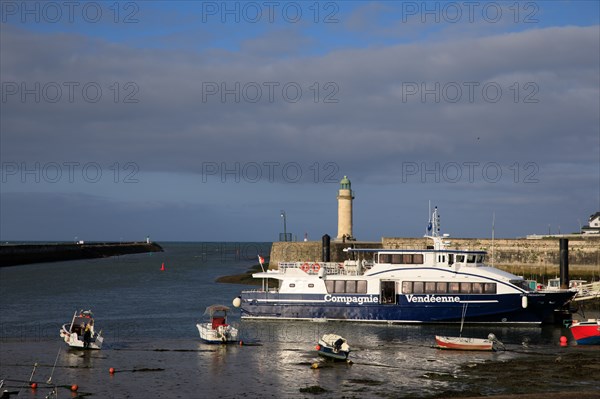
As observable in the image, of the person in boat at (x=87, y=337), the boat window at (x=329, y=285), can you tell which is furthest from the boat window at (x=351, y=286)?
the person in boat at (x=87, y=337)

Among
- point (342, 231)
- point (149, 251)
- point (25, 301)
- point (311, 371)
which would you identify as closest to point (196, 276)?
point (342, 231)

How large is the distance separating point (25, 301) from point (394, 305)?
2866cm

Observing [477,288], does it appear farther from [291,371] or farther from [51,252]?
[51,252]

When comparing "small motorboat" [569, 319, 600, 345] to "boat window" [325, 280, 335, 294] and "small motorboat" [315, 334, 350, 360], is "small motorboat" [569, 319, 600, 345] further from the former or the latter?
"boat window" [325, 280, 335, 294]

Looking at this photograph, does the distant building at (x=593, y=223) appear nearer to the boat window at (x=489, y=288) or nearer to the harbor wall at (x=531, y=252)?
the harbor wall at (x=531, y=252)

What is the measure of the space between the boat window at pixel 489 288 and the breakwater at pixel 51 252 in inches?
3189

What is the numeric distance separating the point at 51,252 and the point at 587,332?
105983 mm

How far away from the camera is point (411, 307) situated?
126ft

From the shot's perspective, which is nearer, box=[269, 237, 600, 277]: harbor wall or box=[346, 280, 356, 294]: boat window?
box=[346, 280, 356, 294]: boat window

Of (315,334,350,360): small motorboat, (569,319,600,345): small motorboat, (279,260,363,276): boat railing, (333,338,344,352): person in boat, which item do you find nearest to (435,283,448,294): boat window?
(279,260,363,276): boat railing

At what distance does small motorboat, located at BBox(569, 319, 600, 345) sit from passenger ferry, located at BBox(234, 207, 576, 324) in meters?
5.24

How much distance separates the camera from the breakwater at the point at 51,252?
4144 inches

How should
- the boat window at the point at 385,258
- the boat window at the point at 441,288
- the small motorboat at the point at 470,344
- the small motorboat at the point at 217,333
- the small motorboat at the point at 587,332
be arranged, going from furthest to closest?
1. the boat window at the point at 385,258
2. the boat window at the point at 441,288
3. the small motorboat at the point at 217,333
4. the small motorboat at the point at 587,332
5. the small motorboat at the point at 470,344

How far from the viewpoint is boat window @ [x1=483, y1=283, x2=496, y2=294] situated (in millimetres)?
37594
